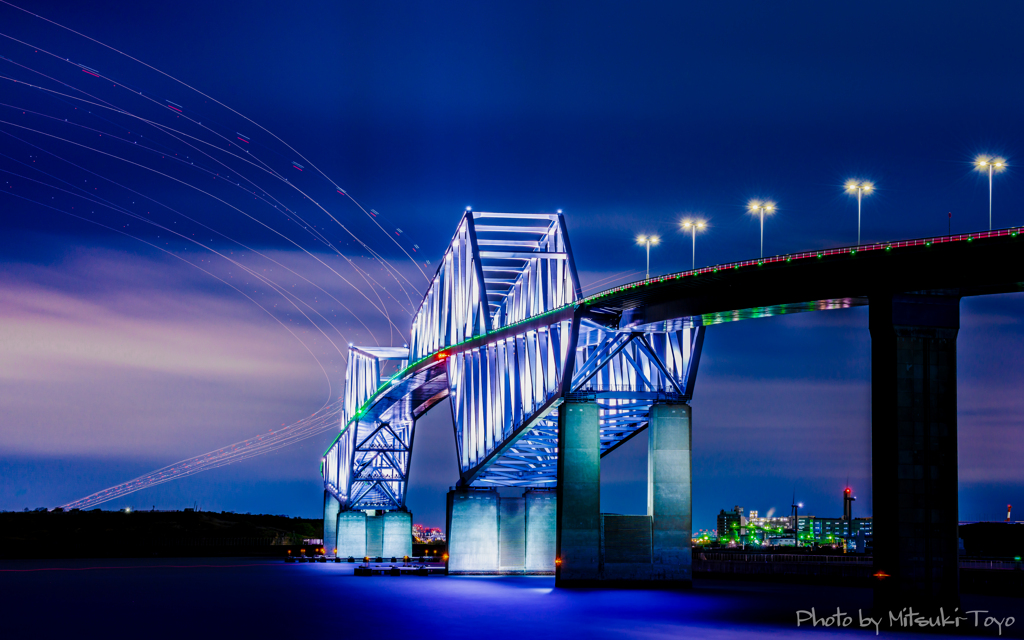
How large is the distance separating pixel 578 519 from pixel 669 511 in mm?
5441

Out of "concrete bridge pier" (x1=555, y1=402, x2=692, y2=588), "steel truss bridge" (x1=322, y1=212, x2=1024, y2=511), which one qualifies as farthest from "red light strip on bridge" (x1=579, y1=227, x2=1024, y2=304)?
"concrete bridge pier" (x1=555, y1=402, x2=692, y2=588)

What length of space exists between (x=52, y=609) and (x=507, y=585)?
2901cm

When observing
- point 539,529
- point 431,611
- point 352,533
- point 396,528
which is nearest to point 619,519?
point 431,611

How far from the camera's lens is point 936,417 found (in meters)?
41.6

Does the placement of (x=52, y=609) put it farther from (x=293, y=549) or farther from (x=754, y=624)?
(x=293, y=549)

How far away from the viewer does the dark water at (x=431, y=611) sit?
4128 centimetres

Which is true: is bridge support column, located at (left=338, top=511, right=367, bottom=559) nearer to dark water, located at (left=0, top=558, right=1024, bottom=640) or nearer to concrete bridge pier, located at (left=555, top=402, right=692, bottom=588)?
dark water, located at (left=0, top=558, right=1024, bottom=640)

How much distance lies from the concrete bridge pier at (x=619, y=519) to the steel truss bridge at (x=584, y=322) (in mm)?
2054

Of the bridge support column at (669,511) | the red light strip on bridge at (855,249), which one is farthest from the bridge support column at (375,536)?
the red light strip on bridge at (855,249)

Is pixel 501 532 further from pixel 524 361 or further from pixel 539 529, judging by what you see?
pixel 524 361

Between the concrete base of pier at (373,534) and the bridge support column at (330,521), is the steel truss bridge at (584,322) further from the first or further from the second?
the bridge support column at (330,521)

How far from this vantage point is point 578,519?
63406mm

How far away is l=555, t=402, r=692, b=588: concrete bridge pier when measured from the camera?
208 feet

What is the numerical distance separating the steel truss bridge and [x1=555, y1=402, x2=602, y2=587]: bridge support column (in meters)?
3.77
